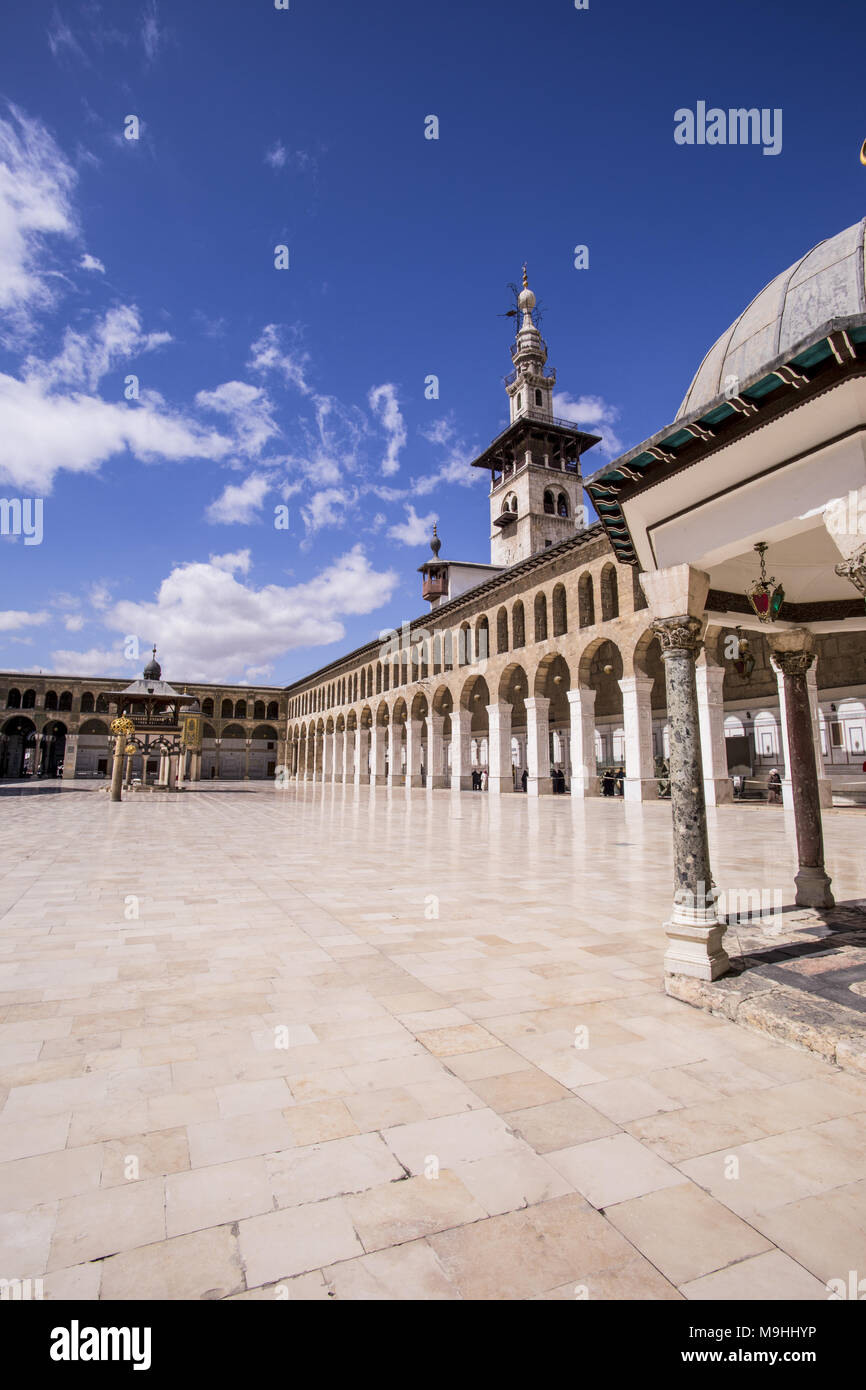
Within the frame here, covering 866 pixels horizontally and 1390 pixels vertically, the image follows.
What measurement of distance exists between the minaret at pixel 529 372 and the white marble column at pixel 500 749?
96.8ft

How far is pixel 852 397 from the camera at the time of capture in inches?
146

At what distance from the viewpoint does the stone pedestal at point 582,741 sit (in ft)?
79.5

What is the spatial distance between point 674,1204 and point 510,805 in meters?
21.3

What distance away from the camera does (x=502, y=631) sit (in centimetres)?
3009

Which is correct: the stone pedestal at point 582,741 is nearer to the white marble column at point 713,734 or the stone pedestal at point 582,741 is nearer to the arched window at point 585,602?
the arched window at point 585,602

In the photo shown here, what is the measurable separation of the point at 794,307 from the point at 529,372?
50.8m

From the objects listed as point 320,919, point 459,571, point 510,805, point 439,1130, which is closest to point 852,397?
point 439,1130

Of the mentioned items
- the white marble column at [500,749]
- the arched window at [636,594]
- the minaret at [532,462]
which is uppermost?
the minaret at [532,462]

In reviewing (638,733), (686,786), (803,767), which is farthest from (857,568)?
(638,733)

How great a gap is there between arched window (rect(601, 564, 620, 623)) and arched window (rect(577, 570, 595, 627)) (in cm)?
99

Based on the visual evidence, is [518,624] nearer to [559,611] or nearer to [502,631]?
[502,631]

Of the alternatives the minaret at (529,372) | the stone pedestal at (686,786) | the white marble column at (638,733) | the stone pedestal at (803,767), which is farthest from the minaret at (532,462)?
the stone pedestal at (686,786)

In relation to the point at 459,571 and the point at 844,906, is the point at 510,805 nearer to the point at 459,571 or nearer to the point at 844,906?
the point at 844,906
